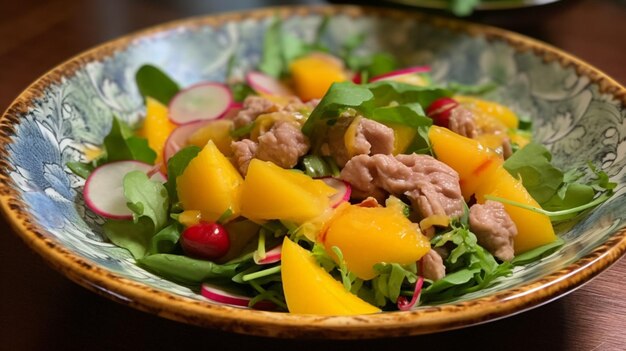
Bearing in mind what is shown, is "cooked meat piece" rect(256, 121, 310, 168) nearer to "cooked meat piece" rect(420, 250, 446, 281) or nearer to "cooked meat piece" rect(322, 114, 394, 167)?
"cooked meat piece" rect(322, 114, 394, 167)

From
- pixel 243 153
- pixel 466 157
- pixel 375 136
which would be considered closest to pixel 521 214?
pixel 466 157

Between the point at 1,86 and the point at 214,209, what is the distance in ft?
6.22

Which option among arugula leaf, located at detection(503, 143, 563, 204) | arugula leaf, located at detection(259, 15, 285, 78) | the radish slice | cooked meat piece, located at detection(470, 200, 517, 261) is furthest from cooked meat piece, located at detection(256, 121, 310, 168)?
arugula leaf, located at detection(259, 15, 285, 78)

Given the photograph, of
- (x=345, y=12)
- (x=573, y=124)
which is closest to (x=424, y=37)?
(x=345, y=12)

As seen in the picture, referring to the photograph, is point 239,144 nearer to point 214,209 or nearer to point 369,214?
point 214,209

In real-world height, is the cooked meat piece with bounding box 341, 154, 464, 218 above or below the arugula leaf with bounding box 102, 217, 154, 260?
above

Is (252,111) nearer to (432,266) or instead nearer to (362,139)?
(362,139)

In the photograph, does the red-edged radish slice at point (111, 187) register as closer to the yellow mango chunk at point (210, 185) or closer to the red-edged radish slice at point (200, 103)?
the yellow mango chunk at point (210, 185)

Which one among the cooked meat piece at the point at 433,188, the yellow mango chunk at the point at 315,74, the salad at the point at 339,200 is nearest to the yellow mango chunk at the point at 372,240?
the salad at the point at 339,200

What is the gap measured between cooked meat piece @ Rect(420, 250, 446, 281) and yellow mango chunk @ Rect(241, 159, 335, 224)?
0.32 m

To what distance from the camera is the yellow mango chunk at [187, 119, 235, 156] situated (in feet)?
7.73

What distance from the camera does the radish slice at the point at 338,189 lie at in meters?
2.00

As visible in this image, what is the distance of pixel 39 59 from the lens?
3676 millimetres

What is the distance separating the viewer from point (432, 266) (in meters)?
1.89
